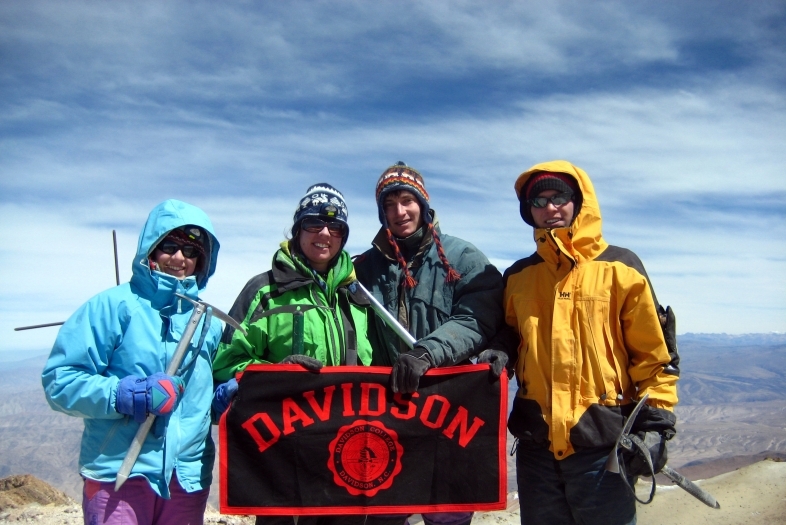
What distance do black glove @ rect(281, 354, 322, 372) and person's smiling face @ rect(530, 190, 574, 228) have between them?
2.19 metres

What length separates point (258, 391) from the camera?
14.9 ft

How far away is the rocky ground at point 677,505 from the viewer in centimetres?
1042

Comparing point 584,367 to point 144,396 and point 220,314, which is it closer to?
point 220,314

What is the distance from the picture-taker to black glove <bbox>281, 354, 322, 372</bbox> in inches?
176

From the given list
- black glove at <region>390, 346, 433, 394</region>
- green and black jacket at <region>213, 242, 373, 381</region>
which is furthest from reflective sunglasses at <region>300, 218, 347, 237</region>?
black glove at <region>390, 346, 433, 394</region>

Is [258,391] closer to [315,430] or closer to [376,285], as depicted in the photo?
[315,430]

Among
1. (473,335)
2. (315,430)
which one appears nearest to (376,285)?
(473,335)

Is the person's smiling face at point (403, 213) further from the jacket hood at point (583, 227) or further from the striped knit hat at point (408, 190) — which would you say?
the jacket hood at point (583, 227)

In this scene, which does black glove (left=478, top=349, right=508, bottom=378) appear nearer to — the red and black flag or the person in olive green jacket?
the red and black flag

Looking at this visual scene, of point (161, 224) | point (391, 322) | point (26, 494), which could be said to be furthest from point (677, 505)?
point (26, 494)

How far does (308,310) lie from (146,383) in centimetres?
130

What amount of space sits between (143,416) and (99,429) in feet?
1.38

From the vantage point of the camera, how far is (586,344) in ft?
14.6

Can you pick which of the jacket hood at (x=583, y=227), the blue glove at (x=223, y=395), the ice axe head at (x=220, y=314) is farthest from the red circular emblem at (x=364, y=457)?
the jacket hood at (x=583, y=227)
